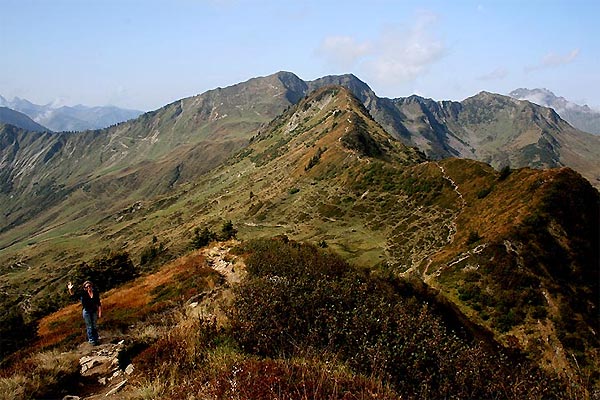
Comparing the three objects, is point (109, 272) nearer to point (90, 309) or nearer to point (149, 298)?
point (149, 298)

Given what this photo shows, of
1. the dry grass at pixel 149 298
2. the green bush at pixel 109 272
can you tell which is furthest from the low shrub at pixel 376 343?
the green bush at pixel 109 272

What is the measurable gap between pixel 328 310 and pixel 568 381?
18.6 feet

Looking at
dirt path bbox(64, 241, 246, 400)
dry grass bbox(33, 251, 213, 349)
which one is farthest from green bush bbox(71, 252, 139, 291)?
dirt path bbox(64, 241, 246, 400)

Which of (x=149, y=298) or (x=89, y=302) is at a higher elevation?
(x=89, y=302)

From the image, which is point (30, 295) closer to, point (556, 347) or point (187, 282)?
point (187, 282)

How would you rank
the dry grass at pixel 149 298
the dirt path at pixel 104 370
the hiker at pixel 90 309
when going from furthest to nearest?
the dry grass at pixel 149 298 < the hiker at pixel 90 309 < the dirt path at pixel 104 370

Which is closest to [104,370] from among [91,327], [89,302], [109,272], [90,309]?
[91,327]

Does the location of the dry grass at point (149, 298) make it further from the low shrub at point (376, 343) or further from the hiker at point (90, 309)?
the low shrub at point (376, 343)

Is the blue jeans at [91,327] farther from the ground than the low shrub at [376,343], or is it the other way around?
the low shrub at [376,343]

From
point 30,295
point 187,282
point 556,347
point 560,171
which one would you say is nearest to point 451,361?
point 187,282

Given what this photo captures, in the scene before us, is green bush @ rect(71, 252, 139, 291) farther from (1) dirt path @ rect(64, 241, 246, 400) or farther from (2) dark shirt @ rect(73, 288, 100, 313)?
(1) dirt path @ rect(64, 241, 246, 400)

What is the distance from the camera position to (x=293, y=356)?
796cm

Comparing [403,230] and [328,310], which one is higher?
[328,310]

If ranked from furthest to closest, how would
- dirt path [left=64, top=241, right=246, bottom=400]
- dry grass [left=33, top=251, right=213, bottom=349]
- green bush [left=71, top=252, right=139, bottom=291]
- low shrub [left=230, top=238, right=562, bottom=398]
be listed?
green bush [left=71, top=252, right=139, bottom=291], dry grass [left=33, top=251, right=213, bottom=349], dirt path [left=64, top=241, right=246, bottom=400], low shrub [left=230, top=238, right=562, bottom=398]
